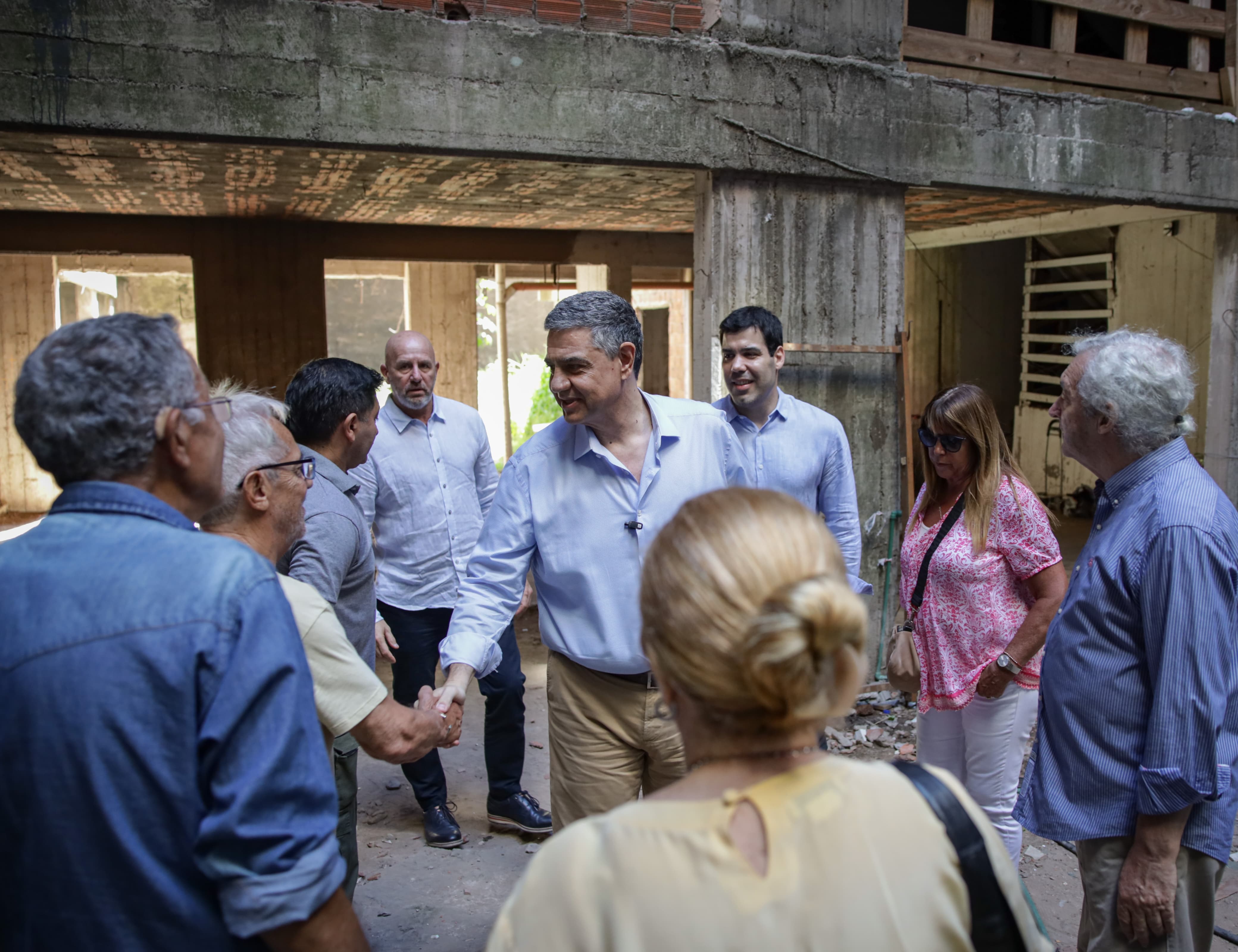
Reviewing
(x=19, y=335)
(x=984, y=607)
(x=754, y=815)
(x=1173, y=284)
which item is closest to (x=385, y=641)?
(x=984, y=607)

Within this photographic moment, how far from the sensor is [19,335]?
12.8 meters

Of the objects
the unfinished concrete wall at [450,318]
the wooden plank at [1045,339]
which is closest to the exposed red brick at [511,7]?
the unfinished concrete wall at [450,318]

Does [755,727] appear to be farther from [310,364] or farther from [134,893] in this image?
[310,364]

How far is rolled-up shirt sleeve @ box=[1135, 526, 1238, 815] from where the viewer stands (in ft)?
6.62

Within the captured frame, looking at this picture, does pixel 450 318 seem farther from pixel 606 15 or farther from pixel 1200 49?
pixel 1200 49

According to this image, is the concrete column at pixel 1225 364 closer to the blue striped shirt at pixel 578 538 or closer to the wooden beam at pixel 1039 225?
the wooden beam at pixel 1039 225

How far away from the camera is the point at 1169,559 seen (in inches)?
81.4

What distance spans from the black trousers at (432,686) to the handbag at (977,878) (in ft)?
10.8

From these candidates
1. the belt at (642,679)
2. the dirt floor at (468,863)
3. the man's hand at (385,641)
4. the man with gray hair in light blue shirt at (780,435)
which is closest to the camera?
the belt at (642,679)

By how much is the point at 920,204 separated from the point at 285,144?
5.79 m

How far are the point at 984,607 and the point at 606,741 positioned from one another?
144cm

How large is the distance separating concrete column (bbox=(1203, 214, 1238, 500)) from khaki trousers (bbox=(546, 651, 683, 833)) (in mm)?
6639

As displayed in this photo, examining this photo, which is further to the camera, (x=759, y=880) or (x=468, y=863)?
(x=468, y=863)

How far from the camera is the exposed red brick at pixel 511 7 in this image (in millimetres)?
5020
